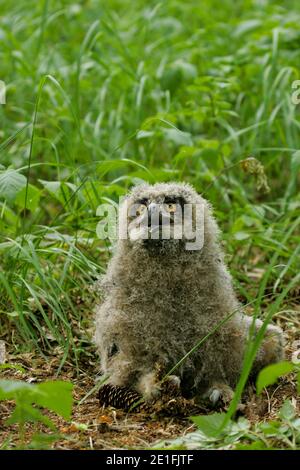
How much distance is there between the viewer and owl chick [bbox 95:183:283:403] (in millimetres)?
3689

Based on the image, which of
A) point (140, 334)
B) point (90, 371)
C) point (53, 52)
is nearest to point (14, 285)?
point (90, 371)

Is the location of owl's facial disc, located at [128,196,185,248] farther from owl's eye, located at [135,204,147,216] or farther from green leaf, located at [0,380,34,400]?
green leaf, located at [0,380,34,400]

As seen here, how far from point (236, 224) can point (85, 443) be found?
6.41 ft

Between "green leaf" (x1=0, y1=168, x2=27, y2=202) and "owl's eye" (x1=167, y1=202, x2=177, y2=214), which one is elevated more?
"green leaf" (x1=0, y1=168, x2=27, y2=202)

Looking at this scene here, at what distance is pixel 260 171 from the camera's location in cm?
446

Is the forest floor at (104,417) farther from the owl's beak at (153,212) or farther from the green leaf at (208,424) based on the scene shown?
the owl's beak at (153,212)

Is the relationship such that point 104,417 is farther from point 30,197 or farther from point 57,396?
point 30,197

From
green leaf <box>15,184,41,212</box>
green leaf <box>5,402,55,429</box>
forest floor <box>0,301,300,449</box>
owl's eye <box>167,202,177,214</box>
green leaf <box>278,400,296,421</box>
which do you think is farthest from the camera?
green leaf <box>15,184,41,212</box>

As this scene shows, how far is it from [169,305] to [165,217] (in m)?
0.36

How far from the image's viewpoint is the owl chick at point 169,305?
369 centimetres

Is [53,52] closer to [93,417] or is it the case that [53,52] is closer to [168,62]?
[168,62]

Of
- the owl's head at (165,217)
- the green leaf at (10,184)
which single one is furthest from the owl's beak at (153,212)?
the green leaf at (10,184)

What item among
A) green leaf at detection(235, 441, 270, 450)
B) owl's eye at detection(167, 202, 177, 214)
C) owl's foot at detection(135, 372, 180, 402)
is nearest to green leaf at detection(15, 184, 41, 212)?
owl's eye at detection(167, 202, 177, 214)

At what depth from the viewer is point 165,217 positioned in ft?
12.1
